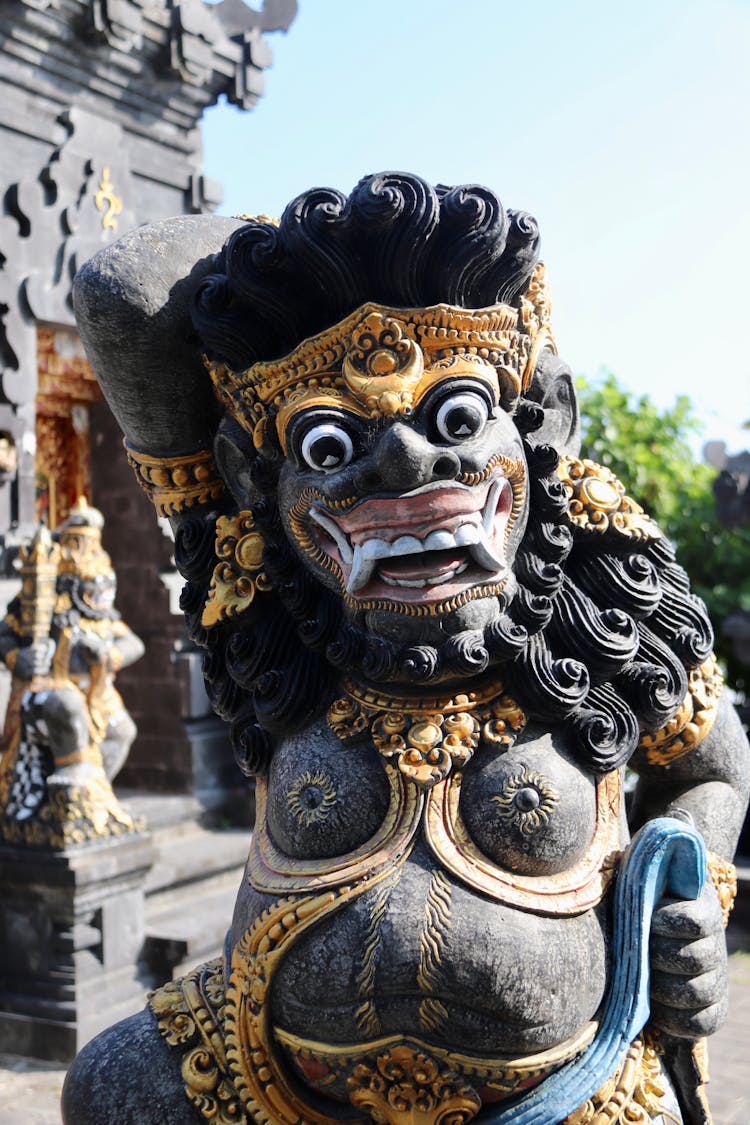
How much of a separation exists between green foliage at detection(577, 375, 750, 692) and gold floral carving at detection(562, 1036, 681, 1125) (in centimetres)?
849

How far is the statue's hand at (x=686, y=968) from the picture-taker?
218cm

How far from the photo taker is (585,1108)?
2.15 metres

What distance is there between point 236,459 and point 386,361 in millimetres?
432

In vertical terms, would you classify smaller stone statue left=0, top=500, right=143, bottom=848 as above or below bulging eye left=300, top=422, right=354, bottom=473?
below

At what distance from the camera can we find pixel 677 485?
13.4 metres

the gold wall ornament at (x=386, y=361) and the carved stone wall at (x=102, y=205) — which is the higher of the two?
the carved stone wall at (x=102, y=205)

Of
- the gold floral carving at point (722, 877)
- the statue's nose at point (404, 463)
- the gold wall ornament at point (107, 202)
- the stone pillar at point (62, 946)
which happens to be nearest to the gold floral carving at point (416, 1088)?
the gold floral carving at point (722, 877)

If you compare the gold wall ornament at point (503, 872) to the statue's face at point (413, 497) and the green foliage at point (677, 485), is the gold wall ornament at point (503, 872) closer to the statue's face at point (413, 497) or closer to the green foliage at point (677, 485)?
the statue's face at point (413, 497)

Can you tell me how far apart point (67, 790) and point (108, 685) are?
685 millimetres

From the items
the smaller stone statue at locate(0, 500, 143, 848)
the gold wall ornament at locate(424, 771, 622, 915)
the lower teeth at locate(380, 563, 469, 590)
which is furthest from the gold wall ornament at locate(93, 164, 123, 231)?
the gold wall ornament at locate(424, 771, 622, 915)

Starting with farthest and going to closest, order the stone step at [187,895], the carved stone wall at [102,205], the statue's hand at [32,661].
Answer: the carved stone wall at [102,205] < the stone step at [187,895] < the statue's hand at [32,661]

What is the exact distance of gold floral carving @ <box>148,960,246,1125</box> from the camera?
87.0 inches

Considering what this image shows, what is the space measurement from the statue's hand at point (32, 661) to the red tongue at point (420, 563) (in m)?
4.16

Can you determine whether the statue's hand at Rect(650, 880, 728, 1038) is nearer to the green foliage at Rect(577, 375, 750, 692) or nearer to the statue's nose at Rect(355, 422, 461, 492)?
the statue's nose at Rect(355, 422, 461, 492)
